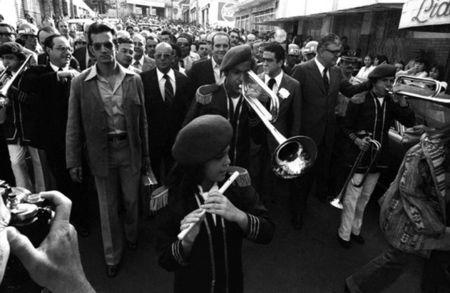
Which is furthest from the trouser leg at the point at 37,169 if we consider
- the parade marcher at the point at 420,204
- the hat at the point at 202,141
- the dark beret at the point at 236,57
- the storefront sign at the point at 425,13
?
the storefront sign at the point at 425,13

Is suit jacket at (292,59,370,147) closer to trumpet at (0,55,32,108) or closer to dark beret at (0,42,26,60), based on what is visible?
trumpet at (0,55,32,108)

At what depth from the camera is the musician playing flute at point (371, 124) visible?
3.44m

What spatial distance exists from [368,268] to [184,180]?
6.76 feet

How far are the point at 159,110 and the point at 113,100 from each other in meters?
1.32

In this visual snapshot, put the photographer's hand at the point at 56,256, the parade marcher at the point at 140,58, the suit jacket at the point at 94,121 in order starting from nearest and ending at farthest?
the photographer's hand at the point at 56,256 → the suit jacket at the point at 94,121 → the parade marcher at the point at 140,58

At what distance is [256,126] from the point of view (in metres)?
3.25

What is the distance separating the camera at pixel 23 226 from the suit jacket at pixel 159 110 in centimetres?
314

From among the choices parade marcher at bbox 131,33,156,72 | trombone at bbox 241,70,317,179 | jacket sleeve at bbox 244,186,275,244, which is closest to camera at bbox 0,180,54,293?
jacket sleeve at bbox 244,186,275,244

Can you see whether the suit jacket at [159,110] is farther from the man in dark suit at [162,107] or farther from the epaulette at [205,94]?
the epaulette at [205,94]

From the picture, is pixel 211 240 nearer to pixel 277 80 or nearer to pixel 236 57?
pixel 236 57

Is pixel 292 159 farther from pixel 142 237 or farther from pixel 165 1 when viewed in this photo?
pixel 165 1

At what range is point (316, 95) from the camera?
13.4 feet

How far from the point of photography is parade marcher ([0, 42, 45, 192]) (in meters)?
3.72

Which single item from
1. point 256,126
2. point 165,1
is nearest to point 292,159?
point 256,126
